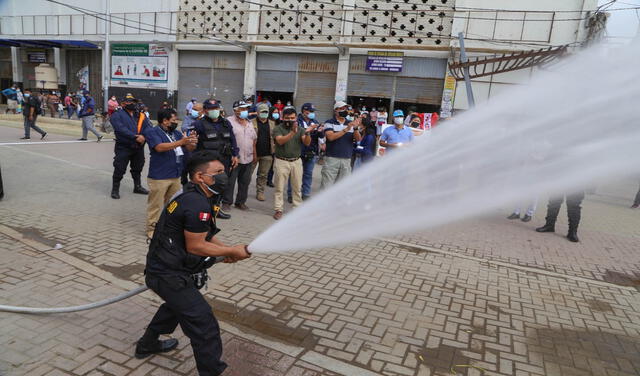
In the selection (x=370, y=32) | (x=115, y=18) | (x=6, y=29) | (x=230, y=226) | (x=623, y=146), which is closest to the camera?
(x=623, y=146)

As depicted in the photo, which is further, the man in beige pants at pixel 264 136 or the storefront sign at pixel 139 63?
the storefront sign at pixel 139 63

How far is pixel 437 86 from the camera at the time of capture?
20.2 meters

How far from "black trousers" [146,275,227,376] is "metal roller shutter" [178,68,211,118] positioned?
78.1 feet

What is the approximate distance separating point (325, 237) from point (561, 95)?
6.15 ft

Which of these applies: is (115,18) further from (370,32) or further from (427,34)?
(427,34)

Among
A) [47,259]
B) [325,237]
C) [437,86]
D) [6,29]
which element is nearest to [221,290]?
[325,237]

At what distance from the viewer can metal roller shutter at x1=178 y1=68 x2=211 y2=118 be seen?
2547 cm

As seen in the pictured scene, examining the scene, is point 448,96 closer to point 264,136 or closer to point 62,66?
point 264,136

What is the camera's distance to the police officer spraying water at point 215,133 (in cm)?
701

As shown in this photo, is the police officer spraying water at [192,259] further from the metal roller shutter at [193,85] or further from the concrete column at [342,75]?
the metal roller shutter at [193,85]

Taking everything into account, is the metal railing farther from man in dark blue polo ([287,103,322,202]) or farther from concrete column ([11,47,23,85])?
man in dark blue polo ([287,103,322,202])

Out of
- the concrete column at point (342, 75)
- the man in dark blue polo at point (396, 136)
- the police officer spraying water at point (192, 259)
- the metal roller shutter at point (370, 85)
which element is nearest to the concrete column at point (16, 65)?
the concrete column at point (342, 75)

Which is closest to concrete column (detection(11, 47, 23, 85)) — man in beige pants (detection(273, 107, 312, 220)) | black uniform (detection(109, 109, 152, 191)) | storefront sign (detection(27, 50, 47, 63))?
storefront sign (detection(27, 50, 47, 63))

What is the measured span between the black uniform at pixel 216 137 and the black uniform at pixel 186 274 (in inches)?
155
